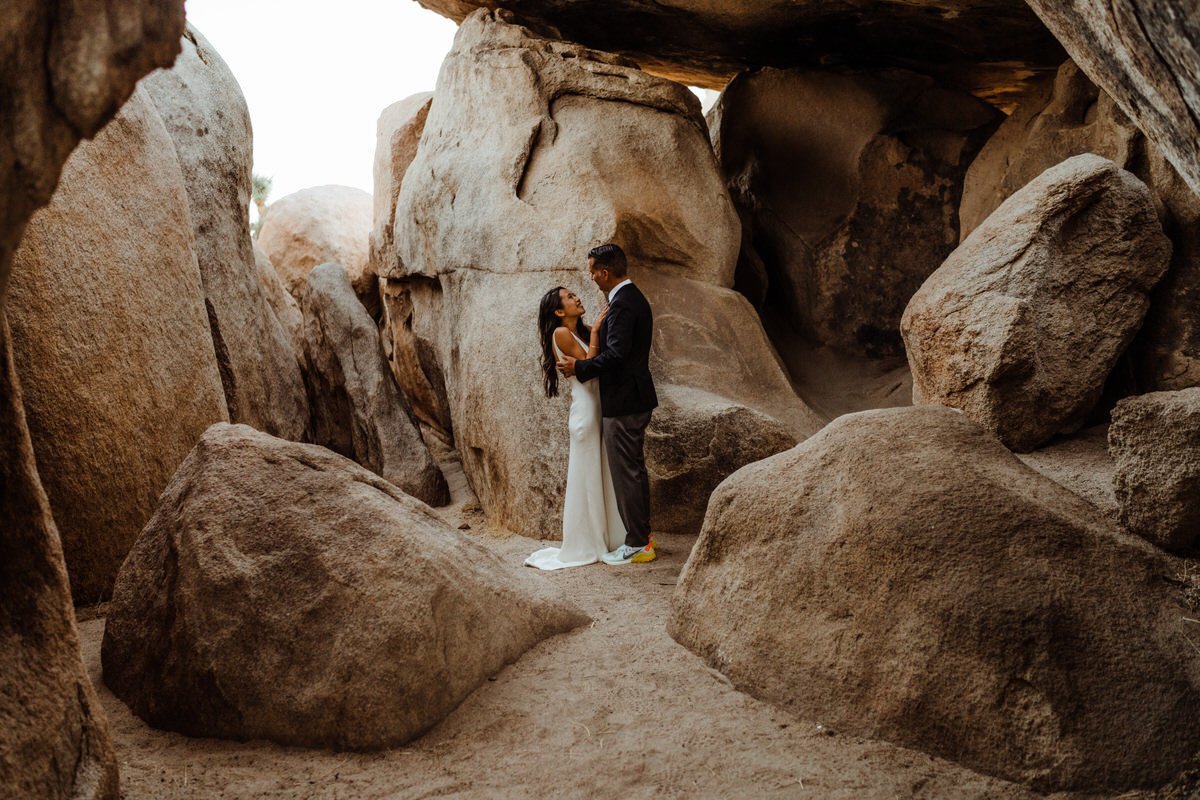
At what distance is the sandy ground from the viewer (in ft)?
10.5

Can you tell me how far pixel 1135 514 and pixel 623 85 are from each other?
16.9ft

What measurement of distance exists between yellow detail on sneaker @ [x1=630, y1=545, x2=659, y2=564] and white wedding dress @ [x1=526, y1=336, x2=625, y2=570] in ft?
0.75

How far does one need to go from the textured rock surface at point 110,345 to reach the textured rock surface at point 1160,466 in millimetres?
4523

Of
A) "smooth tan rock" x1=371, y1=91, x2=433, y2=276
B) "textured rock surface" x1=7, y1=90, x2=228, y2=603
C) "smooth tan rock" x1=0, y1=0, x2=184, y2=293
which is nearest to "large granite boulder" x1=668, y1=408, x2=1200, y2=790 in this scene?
"smooth tan rock" x1=0, y1=0, x2=184, y2=293

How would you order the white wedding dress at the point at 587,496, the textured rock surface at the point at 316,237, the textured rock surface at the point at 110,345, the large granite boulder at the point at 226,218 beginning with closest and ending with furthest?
1. the textured rock surface at the point at 110,345
2. the white wedding dress at the point at 587,496
3. the large granite boulder at the point at 226,218
4. the textured rock surface at the point at 316,237

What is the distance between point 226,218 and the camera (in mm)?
7367

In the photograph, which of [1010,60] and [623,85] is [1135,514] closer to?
[623,85]

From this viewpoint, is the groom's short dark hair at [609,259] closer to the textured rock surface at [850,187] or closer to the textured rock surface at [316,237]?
the textured rock surface at [850,187]

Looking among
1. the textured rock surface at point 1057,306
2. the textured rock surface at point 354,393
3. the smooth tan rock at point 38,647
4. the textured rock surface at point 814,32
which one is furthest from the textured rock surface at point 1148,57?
the textured rock surface at point 354,393

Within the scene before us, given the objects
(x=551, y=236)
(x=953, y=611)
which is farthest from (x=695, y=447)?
(x=953, y=611)

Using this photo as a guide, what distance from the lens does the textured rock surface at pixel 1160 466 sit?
3475 millimetres

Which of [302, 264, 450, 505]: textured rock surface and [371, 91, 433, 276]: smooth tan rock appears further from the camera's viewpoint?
[371, 91, 433, 276]: smooth tan rock

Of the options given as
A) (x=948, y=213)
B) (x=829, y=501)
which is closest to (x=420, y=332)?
(x=948, y=213)

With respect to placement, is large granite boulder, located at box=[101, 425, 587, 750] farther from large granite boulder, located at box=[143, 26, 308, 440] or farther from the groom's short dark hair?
large granite boulder, located at box=[143, 26, 308, 440]
